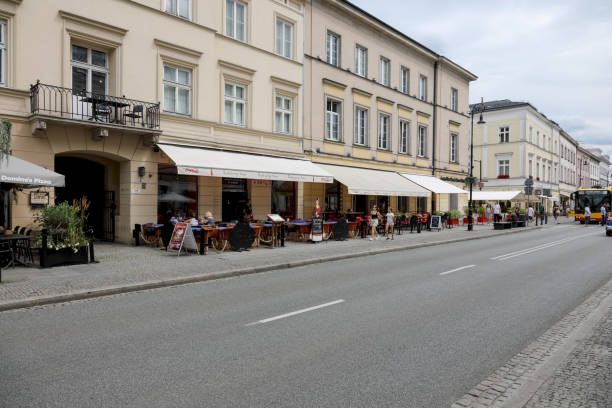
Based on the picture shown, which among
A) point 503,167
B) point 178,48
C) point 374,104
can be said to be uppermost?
point 374,104

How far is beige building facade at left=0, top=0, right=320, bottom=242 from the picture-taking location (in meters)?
12.7

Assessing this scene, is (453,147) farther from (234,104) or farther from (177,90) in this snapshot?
(177,90)

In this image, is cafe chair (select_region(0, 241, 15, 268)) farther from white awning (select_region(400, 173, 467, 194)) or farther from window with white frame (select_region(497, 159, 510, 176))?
window with white frame (select_region(497, 159, 510, 176))

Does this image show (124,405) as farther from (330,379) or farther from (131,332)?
(131,332)

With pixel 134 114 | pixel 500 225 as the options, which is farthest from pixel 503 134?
pixel 134 114

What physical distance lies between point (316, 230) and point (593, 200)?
3305 centimetres

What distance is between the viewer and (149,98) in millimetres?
15352

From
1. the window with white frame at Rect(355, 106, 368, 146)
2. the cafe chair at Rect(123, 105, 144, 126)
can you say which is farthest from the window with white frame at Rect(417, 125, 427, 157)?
the cafe chair at Rect(123, 105, 144, 126)

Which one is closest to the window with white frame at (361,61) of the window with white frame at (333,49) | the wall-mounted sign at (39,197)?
the window with white frame at (333,49)

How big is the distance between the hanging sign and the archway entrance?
4.24m

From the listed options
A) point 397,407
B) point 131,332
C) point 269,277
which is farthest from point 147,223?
point 397,407

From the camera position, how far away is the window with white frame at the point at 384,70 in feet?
89.2

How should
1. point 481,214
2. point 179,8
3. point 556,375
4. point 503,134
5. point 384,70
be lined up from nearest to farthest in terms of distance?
point 556,375
point 179,8
point 384,70
point 481,214
point 503,134

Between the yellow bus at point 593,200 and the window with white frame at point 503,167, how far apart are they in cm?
1642
